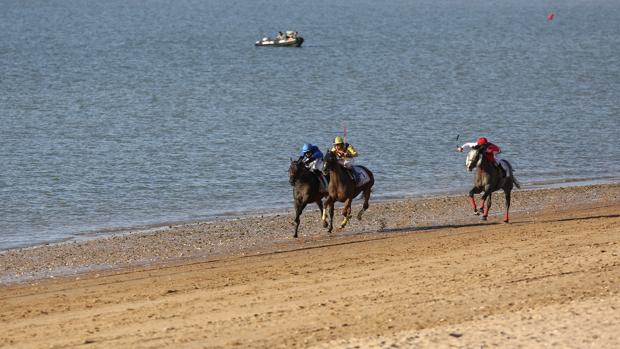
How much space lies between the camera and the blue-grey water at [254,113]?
109 ft

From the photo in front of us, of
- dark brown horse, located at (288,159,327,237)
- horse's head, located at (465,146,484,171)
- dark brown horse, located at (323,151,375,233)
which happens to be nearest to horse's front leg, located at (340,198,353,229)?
dark brown horse, located at (323,151,375,233)

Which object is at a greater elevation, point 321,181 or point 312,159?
point 312,159

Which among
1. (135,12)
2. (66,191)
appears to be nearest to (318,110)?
(66,191)

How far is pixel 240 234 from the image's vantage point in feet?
84.6

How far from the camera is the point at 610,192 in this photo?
1240 inches

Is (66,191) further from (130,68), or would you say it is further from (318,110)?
(130,68)

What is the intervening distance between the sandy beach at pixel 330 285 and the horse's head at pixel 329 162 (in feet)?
4.87

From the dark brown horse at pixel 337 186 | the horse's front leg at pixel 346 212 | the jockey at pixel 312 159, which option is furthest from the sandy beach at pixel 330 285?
the jockey at pixel 312 159

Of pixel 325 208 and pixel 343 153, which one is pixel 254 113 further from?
pixel 325 208

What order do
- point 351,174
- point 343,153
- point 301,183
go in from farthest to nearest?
point 343,153, point 351,174, point 301,183

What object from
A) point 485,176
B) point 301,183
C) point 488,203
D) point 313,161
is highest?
point 313,161

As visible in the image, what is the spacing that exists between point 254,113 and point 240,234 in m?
29.4

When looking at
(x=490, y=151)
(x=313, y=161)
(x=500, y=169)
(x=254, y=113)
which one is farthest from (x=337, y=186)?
(x=254, y=113)

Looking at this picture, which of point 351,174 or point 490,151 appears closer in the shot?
point 351,174
